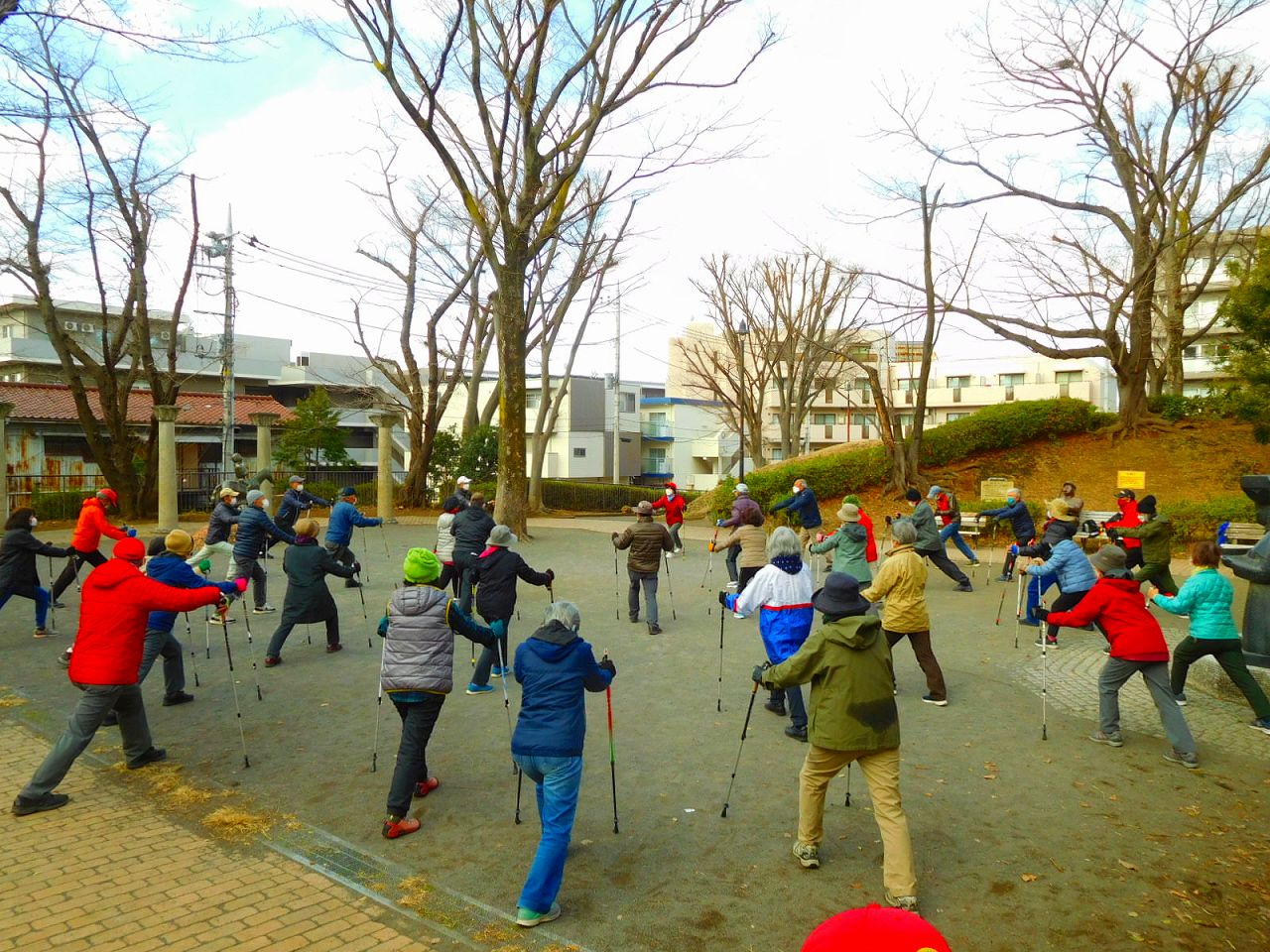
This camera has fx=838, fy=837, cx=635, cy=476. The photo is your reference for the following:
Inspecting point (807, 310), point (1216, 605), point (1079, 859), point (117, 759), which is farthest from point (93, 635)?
point (807, 310)

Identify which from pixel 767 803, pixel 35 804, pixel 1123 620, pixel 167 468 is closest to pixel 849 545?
pixel 1123 620

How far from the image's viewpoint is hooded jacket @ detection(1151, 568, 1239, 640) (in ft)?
22.2

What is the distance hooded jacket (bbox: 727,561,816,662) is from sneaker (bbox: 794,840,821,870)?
2.00 metres

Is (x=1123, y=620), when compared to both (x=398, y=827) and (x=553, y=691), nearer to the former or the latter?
(x=553, y=691)

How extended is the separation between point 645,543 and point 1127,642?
18.7 ft

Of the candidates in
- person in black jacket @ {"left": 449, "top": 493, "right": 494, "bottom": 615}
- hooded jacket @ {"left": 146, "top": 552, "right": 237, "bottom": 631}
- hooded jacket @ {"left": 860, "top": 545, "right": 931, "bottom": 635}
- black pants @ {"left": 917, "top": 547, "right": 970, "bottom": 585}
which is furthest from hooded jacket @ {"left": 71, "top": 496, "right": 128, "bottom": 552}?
black pants @ {"left": 917, "top": 547, "right": 970, "bottom": 585}

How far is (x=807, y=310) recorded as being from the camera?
104ft

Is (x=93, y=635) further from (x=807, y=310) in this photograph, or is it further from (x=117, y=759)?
(x=807, y=310)

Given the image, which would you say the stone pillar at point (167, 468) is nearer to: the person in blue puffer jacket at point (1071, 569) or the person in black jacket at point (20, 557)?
the person in black jacket at point (20, 557)

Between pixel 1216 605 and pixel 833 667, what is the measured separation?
4232mm

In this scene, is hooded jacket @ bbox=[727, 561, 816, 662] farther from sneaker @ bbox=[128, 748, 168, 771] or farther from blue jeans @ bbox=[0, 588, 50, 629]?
blue jeans @ bbox=[0, 588, 50, 629]

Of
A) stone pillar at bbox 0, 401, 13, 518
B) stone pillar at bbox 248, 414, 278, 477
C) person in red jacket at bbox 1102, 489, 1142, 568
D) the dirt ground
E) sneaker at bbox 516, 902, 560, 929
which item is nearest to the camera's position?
sneaker at bbox 516, 902, 560, 929

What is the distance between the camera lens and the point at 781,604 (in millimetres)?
6617

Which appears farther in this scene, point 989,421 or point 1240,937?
point 989,421
